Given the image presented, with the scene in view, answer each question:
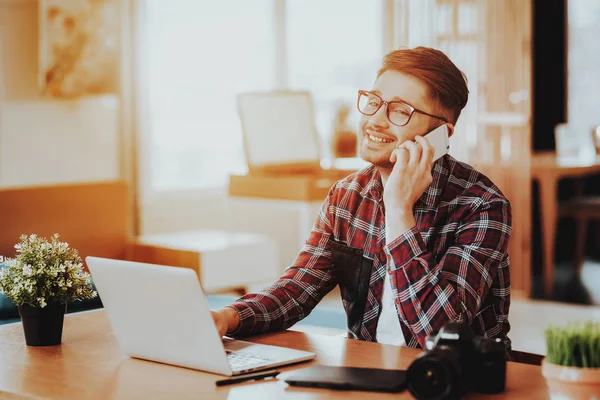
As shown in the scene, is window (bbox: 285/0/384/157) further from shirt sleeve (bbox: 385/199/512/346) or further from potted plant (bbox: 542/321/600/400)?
potted plant (bbox: 542/321/600/400)

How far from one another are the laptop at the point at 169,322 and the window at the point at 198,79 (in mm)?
3787

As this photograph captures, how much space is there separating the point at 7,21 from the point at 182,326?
3.49m

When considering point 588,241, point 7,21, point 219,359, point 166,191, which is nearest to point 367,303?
point 219,359

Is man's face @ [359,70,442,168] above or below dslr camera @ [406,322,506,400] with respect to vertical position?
above

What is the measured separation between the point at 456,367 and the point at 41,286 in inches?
32.1

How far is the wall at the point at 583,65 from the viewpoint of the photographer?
7230mm

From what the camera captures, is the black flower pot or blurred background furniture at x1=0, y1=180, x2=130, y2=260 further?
blurred background furniture at x1=0, y1=180, x2=130, y2=260

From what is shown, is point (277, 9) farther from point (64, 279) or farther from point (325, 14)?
point (64, 279)

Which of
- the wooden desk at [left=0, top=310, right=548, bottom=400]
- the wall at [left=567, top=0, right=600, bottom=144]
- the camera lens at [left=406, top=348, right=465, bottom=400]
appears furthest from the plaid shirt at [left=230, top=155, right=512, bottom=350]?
the wall at [left=567, top=0, right=600, bottom=144]

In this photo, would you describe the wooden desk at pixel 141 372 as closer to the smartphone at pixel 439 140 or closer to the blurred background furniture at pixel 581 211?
the smartphone at pixel 439 140

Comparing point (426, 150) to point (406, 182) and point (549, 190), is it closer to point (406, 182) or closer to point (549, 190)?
point (406, 182)

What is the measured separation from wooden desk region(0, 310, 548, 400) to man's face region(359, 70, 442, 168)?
15.7 inches

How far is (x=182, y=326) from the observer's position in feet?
4.86

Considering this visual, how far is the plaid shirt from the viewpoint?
1.70 meters
